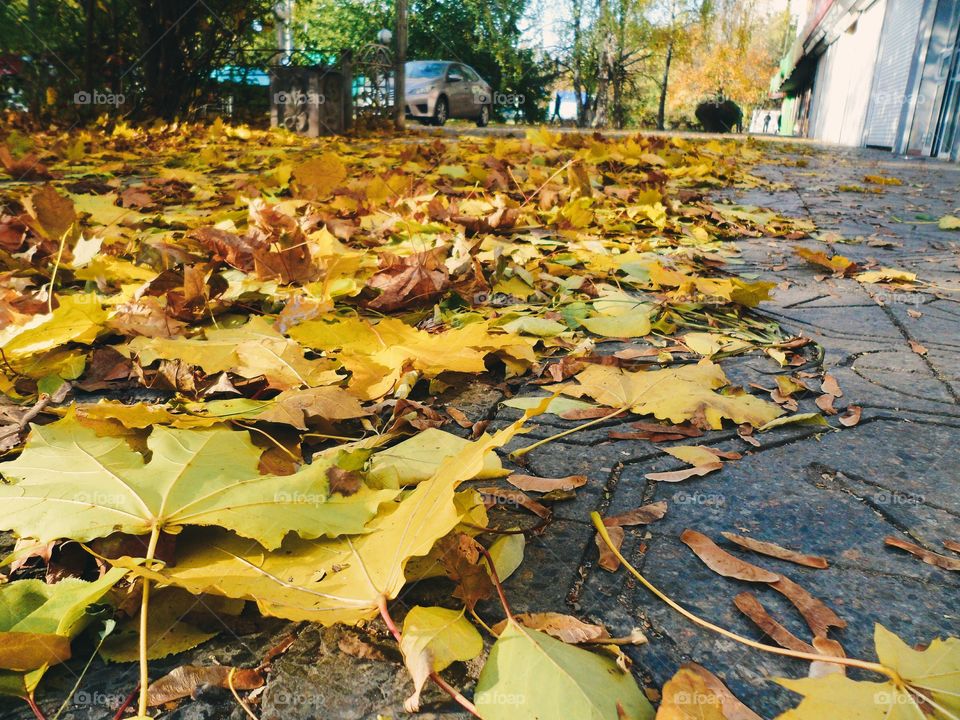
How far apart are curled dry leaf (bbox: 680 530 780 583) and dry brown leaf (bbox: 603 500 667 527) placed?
5 cm

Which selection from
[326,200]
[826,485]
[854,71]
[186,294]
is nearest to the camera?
[826,485]

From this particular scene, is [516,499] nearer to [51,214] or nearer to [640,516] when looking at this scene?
[640,516]

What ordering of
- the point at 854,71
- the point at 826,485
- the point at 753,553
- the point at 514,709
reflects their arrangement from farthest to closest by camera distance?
the point at 854,71, the point at 826,485, the point at 753,553, the point at 514,709

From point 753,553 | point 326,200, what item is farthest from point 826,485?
point 326,200

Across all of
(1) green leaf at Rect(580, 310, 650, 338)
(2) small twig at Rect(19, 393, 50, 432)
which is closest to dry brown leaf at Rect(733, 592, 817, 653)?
(1) green leaf at Rect(580, 310, 650, 338)

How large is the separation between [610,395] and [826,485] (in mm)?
397

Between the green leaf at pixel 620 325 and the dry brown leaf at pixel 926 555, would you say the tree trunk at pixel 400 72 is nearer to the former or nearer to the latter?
the green leaf at pixel 620 325

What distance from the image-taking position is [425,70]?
16.5 m

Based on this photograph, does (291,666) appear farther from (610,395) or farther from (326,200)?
(326,200)

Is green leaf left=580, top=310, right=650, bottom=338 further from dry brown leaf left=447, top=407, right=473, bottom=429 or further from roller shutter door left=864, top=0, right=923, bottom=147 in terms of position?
roller shutter door left=864, top=0, right=923, bottom=147

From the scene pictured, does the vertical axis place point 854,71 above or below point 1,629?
above

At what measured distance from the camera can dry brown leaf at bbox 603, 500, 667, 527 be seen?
929 millimetres

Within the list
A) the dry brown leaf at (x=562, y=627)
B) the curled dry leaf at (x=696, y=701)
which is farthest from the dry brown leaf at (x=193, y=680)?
the curled dry leaf at (x=696, y=701)

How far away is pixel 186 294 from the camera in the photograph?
66.5 inches
